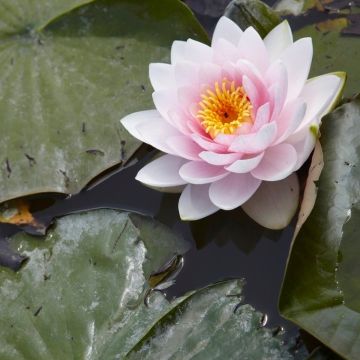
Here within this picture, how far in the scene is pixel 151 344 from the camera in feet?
5.92

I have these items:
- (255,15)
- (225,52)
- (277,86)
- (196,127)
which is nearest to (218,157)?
(196,127)

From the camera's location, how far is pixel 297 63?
6.73 ft

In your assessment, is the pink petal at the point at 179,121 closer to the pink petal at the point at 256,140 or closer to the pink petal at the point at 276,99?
the pink petal at the point at 256,140

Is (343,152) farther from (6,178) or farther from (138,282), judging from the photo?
(6,178)

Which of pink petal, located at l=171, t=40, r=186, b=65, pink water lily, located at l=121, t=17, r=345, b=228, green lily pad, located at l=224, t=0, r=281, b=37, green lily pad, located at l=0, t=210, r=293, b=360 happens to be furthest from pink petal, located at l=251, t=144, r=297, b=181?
green lily pad, located at l=224, t=0, r=281, b=37

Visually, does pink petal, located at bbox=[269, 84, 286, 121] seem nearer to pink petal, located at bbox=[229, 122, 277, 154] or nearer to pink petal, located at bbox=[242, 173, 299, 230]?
pink petal, located at bbox=[229, 122, 277, 154]

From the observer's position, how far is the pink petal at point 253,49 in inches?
81.0

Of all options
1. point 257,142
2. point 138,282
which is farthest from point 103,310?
point 257,142

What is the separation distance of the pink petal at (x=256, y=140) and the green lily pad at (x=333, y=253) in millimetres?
172

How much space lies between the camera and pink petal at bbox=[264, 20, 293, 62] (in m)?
2.16

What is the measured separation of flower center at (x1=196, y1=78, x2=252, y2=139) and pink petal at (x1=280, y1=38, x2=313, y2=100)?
153 mm

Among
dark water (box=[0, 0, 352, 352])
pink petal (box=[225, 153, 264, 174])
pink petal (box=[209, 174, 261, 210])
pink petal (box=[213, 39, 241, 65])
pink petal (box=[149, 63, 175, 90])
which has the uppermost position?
pink petal (box=[213, 39, 241, 65])

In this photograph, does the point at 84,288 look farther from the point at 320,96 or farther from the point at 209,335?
the point at 320,96

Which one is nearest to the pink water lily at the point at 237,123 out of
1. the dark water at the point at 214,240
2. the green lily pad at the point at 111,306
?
the dark water at the point at 214,240
